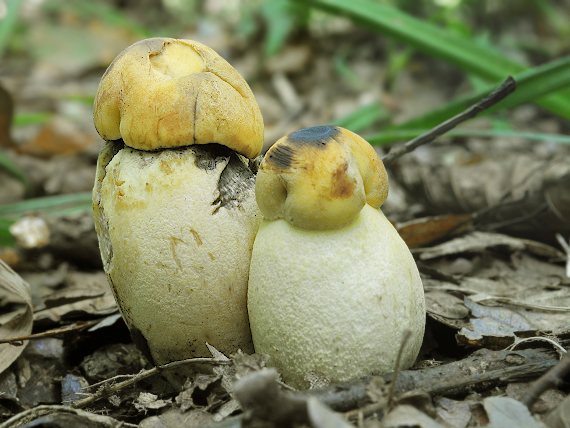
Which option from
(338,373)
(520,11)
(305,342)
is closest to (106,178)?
(305,342)

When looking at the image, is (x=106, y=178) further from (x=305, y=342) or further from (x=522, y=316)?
(x=522, y=316)

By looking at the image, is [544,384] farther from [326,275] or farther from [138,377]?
[138,377]

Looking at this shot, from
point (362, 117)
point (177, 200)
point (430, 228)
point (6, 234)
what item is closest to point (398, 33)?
point (362, 117)

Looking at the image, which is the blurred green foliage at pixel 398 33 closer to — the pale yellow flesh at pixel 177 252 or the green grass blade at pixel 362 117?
the green grass blade at pixel 362 117

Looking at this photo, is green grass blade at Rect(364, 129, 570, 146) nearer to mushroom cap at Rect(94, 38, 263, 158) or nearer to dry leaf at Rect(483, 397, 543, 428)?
mushroom cap at Rect(94, 38, 263, 158)

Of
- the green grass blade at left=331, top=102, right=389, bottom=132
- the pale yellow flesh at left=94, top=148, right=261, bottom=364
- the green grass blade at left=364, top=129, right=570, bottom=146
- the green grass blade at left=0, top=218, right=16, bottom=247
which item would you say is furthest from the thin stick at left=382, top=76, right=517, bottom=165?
the green grass blade at left=0, top=218, right=16, bottom=247
